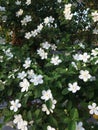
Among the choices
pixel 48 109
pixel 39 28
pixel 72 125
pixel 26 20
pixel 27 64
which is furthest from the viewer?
pixel 26 20

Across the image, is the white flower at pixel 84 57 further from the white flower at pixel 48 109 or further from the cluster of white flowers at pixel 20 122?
the cluster of white flowers at pixel 20 122

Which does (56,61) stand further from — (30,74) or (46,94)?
(46,94)

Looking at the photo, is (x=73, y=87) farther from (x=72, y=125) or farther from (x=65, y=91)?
(x=72, y=125)

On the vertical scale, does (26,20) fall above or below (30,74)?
above

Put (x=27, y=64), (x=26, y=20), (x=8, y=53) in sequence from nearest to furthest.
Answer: (x=27, y=64), (x=8, y=53), (x=26, y=20)

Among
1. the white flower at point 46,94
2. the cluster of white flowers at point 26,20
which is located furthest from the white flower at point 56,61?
the cluster of white flowers at point 26,20

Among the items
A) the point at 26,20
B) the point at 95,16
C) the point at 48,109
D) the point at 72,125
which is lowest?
the point at 72,125

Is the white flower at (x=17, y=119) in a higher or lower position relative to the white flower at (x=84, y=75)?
lower

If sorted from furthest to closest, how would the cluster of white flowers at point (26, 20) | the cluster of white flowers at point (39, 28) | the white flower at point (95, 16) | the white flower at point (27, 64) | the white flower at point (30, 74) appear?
the cluster of white flowers at point (26, 20) → the cluster of white flowers at point (39, 28) → the white flower at point (95, 16) → the white flower at point (27, 64) → the white flower at point (30, 74)

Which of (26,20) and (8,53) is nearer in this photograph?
(8,53)

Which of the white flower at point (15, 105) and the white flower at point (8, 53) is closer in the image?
the white flower at point (15, 105)

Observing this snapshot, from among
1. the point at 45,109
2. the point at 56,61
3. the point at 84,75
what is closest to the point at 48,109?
the point at 45,109

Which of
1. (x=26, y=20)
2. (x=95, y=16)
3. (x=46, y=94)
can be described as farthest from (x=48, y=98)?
(x=26, y=20)

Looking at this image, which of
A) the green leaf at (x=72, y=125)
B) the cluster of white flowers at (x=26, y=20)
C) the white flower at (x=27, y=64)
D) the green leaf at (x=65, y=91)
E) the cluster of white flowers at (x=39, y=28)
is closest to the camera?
the green leaf at (x=72, y=125)
